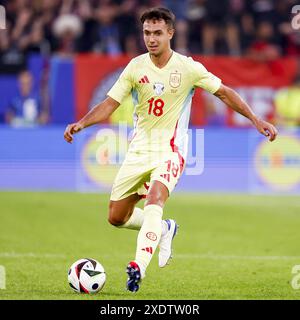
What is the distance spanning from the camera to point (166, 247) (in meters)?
8.66

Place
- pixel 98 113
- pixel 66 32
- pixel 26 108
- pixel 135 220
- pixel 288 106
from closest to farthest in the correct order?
pixel 98 113
pixel 135 220
pixel 26 108
pixel 288 106
pixel 66 32

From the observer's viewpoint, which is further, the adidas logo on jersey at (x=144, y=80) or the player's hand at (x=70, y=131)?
the adidas logo on jersey at (x=144, y=80)

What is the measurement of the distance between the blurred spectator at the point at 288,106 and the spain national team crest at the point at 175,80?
11008mm

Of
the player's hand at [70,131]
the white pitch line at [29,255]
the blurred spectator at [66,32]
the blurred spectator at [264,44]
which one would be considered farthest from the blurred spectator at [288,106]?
the player's hand at [70,131]

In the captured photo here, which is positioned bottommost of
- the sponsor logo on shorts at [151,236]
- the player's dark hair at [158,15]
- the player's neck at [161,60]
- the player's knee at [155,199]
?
the sponsor logo on shorts at [151,236]

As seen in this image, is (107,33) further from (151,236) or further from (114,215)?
(151,236)

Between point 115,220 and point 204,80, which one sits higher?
point 204,80

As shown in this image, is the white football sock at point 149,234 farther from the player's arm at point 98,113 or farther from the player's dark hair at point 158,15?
the player's dark hair at point 158,15

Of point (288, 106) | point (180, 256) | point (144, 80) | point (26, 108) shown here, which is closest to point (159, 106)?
point (144, 80)

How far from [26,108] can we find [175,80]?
10.6 m

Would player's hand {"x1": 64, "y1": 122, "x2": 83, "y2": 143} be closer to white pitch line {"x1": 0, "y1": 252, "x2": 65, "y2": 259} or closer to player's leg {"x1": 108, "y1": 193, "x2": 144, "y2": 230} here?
A: player's leg {"x1": 108, "y1": 193, "x2": 144, "y2": 230}

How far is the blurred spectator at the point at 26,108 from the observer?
18781mm

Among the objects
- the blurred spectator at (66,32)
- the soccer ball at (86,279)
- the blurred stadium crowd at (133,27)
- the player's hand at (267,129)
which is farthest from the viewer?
the blurred stadium crowd at (133,27)

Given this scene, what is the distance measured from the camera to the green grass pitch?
8.40m
